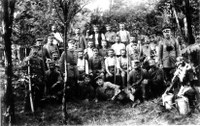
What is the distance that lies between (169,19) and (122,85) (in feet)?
20.0

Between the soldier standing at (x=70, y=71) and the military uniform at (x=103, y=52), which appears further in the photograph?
Result: the military uniform at (x=103, y=52)

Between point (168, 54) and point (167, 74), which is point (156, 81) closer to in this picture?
point (167, 74)

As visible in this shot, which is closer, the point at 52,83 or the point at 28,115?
the point at 28,115

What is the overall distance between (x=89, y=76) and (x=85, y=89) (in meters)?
0.49

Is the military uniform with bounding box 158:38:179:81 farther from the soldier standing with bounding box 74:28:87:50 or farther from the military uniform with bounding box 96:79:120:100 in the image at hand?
the soldier standing with bounding box 74:28:87:50

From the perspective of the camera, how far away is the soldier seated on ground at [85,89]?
913 cm

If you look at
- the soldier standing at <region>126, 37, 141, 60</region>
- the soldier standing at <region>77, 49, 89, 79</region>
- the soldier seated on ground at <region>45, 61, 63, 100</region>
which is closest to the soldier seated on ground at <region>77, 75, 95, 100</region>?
the soldier standing at <region>77, 49, 89, 79</region>

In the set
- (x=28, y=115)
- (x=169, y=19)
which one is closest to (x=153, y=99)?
(x=28, y=115)

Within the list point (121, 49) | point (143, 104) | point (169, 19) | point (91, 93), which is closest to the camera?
point (143, 104)

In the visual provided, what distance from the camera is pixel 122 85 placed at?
9406 mm

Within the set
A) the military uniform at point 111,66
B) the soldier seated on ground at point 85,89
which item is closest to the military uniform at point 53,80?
the soldier seated on ground at point 85,89

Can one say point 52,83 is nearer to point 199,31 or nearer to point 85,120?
point 85,120

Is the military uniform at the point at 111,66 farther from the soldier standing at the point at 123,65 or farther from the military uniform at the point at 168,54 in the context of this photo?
the military uniform at the point at 168,54

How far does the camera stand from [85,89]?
914 centimetres
